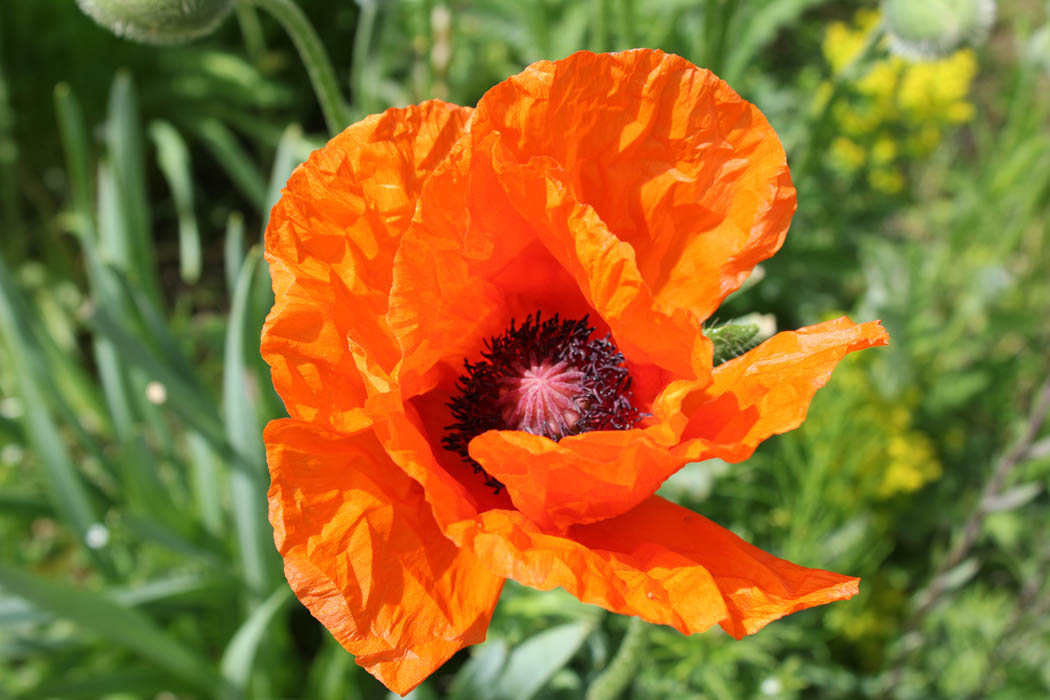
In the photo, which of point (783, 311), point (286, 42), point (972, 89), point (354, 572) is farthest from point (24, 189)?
point (972, 89)

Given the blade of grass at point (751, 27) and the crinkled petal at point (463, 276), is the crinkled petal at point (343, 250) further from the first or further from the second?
the blade of grass at point (751, 27)

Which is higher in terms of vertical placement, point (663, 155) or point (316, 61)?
point (316, 61)

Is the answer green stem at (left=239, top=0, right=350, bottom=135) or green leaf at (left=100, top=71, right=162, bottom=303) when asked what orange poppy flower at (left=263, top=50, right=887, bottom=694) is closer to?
green stem at (left=239, top=0, right=350, bottom=135)

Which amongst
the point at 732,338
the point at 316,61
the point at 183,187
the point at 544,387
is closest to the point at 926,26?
the point at 732,338

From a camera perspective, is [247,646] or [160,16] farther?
[247,646]

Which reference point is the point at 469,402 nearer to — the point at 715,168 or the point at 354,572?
the point at 354,572

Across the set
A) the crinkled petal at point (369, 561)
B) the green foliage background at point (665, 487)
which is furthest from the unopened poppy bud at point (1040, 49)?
the crinkled petal at point (369, 561)

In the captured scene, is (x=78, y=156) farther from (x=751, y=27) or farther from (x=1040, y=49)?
(x=1040, y=49)
